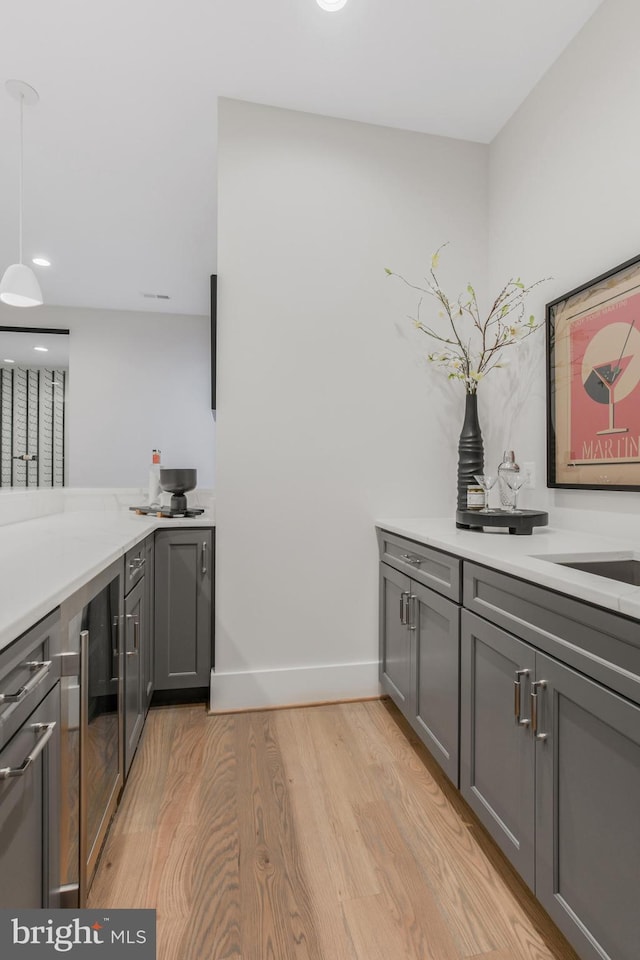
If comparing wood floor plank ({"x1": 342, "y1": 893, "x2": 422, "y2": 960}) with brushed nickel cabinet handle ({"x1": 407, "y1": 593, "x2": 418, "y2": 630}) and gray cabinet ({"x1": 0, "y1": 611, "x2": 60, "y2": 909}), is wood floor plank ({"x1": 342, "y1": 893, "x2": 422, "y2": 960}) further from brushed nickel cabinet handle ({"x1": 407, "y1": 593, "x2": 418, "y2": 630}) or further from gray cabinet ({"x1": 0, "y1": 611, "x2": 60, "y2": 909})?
brushed nickel cabinet handle ({"x1": 407, "y1": 593, "x2": 418, "y2": 630})

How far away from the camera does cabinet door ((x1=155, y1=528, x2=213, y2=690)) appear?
2266 millimetres

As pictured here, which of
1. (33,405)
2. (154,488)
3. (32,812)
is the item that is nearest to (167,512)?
(154,488)

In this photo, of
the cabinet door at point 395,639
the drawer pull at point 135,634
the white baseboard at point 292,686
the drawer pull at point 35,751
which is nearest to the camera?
the drawer pull at point 35,751

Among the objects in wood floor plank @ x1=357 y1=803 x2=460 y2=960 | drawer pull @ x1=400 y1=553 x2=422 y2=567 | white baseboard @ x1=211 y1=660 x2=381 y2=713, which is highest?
drawer pull @ x1=400 y1=553 x2=422 y2=567

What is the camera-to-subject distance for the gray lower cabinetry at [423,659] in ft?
5.23

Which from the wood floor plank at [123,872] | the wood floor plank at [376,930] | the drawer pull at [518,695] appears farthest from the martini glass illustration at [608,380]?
the wood floor plank at [123,872]

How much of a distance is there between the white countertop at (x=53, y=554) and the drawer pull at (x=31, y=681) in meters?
0.09

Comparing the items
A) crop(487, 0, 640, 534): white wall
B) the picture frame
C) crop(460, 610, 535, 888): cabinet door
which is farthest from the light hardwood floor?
the picture frame

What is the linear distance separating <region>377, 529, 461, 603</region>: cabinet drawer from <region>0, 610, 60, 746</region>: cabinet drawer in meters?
1.16

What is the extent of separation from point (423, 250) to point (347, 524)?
4.83 feet

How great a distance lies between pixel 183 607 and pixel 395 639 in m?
1.01

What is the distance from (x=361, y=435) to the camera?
242 cm

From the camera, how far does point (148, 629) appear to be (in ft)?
6.82

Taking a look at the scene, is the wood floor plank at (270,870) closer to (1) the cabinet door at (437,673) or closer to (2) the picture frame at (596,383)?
(1) the cabinet door at (437,673)
